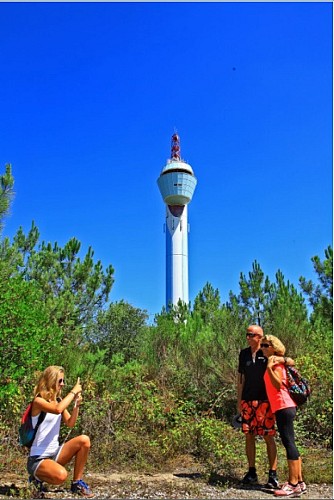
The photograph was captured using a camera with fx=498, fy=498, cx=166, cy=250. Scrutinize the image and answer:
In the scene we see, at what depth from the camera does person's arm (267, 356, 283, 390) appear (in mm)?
4617

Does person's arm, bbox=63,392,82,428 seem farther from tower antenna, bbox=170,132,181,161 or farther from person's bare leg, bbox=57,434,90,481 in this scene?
tower antenna, bbox=170,132,181,161

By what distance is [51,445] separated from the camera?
14.3 feet

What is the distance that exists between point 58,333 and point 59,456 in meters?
2.45

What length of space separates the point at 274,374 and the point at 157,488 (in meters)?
1.58

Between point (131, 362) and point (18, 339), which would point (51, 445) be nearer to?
point (18, 339)

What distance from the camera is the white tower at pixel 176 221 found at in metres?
39.6

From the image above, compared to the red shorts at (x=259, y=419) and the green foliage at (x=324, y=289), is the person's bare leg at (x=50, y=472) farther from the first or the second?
the green foliage at (x=324, y=289)

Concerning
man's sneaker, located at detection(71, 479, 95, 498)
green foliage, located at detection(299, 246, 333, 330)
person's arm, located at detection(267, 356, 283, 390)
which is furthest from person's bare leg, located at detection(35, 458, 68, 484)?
green foliage, located at detection(299, 246, 333, 330)

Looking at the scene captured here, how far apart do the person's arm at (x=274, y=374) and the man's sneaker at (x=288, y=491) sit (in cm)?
87

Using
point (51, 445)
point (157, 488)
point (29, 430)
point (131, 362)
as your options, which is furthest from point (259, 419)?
point (131, 362)

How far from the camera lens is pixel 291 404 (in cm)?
466

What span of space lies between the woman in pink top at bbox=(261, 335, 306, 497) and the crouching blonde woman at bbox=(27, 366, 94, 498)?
1.76 meters

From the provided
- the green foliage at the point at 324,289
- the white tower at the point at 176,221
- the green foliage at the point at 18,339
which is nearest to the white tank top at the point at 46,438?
the green foliage at the point at 18,339

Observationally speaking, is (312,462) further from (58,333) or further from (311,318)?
(311,318)
